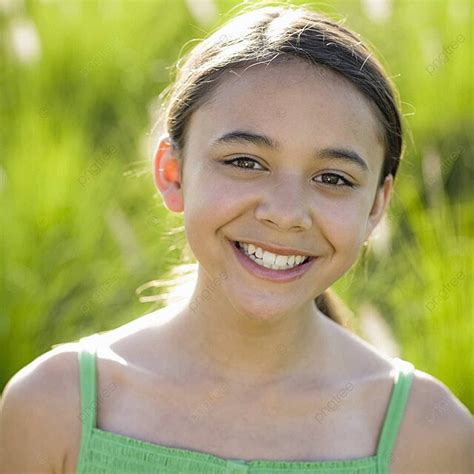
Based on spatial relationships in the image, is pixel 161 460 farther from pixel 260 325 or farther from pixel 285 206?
pixel 285 206

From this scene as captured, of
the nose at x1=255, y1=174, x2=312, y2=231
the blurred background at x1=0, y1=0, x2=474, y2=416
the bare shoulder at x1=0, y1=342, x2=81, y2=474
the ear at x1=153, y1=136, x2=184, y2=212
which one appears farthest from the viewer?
the blurred background at x1=0, y1=0, x2=474, y2=416

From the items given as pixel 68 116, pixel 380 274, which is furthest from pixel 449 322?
pixel 68 116

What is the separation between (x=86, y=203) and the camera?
15.8ft

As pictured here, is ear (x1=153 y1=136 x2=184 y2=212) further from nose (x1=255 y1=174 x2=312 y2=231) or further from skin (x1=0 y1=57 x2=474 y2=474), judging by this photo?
nose (x1=255 y1=174 x2=312 y2=231)

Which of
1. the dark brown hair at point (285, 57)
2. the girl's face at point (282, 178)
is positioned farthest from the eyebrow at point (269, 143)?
the dark brown hair at point (285, 57)

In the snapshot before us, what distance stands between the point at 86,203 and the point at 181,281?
172 centimetres

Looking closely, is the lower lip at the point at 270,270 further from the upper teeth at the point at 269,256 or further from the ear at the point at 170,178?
the ear at the point at 170,178

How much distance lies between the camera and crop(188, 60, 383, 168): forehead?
2510mm

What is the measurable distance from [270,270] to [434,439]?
605 millimetres

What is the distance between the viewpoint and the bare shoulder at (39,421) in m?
2.69

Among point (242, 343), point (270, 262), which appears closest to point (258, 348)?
point (242, 343)

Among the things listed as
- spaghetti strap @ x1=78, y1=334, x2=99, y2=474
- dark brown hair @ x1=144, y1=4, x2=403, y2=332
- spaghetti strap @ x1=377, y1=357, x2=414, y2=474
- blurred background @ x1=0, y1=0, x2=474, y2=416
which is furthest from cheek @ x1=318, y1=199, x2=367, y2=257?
spaghetti strap @ x1=78, y1=334, x2=99, y2=474

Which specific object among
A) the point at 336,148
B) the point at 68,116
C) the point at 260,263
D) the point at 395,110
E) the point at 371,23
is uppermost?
the point at 371,23

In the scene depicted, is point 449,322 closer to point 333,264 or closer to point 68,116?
point 333,264
